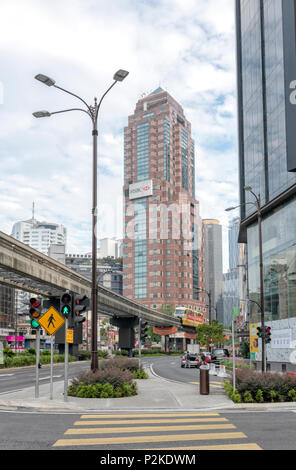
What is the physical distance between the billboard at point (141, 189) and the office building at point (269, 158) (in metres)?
116

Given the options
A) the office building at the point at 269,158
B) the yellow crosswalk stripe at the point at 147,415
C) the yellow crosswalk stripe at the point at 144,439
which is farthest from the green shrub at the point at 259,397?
the office building at the point at 269,158

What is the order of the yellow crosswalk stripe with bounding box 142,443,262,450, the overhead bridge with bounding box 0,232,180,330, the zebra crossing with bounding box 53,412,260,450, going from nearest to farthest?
the yellow crosswalk stripe with bounding box 142,443,262,450 → the zebra crossing with bounding box 53,412,260,450 → the overhead bridge with bounding box 0,232,180,330

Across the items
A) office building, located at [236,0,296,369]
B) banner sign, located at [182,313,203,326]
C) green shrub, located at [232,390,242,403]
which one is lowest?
banner sign, located at [182,313,203,326]

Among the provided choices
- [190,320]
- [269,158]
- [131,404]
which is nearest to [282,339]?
[269,158]

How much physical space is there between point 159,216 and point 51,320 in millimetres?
157550

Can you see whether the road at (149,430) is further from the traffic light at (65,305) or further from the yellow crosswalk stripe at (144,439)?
the traffic light at (65,305)

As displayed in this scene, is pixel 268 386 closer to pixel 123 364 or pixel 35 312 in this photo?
pixel 35 312

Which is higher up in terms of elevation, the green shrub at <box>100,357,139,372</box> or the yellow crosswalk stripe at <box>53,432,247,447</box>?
the yellow crosswalk stripe at <box>53,432,247,447</box>

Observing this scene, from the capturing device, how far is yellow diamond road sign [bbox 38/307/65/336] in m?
18.1

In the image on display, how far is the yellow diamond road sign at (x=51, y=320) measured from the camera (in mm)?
18125

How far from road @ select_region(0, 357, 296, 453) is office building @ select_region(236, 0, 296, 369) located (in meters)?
27.5

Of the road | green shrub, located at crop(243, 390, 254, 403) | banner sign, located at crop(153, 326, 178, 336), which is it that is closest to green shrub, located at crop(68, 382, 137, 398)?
the road

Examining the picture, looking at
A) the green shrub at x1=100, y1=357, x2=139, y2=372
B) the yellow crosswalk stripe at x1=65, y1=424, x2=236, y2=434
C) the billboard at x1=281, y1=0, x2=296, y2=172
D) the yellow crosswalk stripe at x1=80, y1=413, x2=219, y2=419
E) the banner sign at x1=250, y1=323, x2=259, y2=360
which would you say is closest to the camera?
the yellow crosswalk stripe at x1=65, y1=424, x2=236, y2=434

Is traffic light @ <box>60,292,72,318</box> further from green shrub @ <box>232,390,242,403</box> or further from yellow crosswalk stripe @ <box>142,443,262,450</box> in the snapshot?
yellow crosswalk stripe @ <box>142,443,262,450</box>
